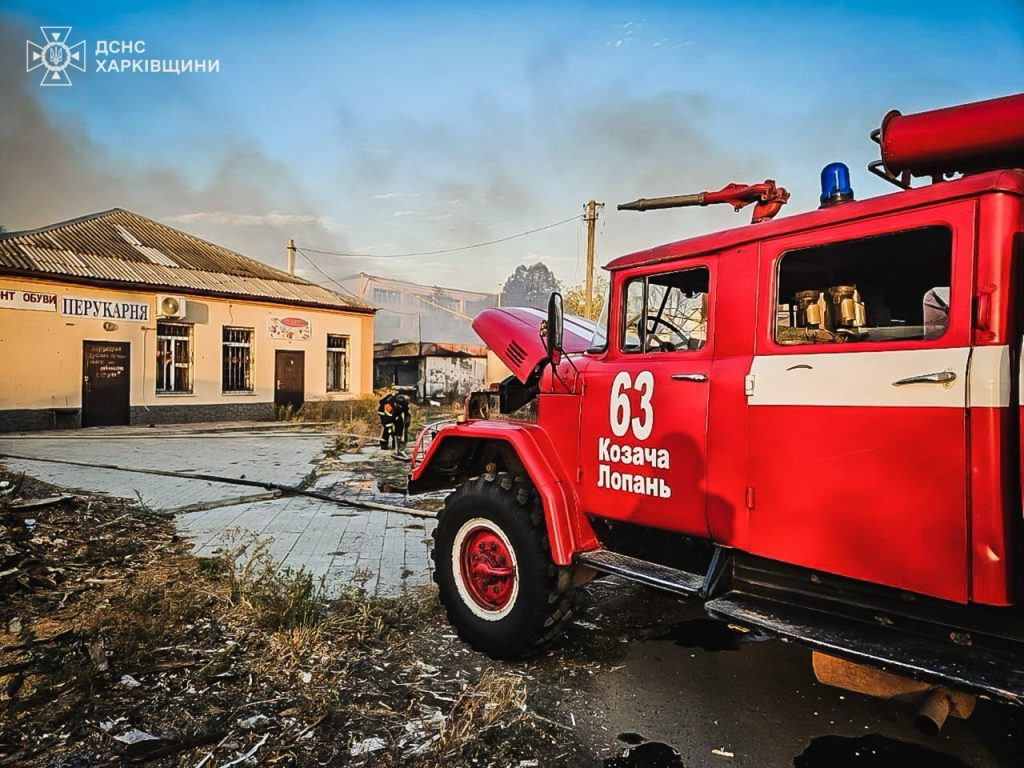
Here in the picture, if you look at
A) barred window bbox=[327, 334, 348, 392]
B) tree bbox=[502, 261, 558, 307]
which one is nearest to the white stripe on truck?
barred window bbox=[327, 334, 348, 392]

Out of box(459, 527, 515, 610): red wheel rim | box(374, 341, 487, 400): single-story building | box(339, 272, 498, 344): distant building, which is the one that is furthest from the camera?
box(339, 272, 498, 344): distant building

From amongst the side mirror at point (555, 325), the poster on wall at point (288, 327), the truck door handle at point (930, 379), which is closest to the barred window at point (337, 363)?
the poster on wall at point (288, 327)

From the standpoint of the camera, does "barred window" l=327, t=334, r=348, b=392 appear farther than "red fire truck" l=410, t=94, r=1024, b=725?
Yes

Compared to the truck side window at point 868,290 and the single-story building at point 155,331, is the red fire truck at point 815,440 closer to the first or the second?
the truck side window at point 868,290

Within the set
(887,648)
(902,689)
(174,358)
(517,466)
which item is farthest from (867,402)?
(174,358)

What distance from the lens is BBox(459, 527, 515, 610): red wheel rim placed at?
396 cm

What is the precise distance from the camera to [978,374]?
7.49 feet

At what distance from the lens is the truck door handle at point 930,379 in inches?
92.3

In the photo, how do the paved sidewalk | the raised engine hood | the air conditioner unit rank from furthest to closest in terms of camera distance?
the air conditioner unit
the paved sidewalk
the raised engine hood

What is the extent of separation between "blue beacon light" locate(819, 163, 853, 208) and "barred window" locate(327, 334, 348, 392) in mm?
22359

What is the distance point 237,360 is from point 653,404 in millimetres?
20542

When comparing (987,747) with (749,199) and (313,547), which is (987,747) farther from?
(313,547)

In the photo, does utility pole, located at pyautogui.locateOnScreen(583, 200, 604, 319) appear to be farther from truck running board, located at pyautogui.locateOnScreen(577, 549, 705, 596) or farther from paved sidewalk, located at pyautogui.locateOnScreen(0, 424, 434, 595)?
truck running board, located at pyautogui.locateOnScreen(577, 549, 705, 596)

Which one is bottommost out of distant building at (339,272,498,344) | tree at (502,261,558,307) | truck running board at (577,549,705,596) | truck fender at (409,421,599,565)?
truck running board at (577,549,705,596)
